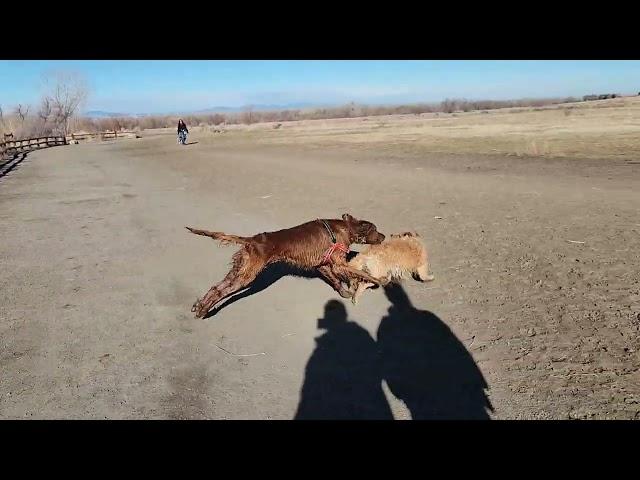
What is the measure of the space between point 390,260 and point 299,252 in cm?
147

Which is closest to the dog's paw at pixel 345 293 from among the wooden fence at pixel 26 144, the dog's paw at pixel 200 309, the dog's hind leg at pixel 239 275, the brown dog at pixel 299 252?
the brown dog at pixel 299 252

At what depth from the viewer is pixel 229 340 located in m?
5.10

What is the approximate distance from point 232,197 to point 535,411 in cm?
1178

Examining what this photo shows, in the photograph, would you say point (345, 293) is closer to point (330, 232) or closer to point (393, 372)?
point (330, 232)

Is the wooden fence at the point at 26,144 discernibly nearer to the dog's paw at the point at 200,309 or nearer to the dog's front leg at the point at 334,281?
the dog's paw at the point at 200,309

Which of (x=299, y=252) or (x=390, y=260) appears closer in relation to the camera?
(x=299, y=252)

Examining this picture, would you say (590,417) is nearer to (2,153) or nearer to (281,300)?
(281,300)

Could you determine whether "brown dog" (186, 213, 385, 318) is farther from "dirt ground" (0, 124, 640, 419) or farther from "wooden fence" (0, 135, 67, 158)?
"wooden fence" (0, 135, 67, 158)

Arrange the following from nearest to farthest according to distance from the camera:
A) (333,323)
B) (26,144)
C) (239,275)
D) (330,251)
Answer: (239,275) → (333,323) → (330,251) → (26,144)

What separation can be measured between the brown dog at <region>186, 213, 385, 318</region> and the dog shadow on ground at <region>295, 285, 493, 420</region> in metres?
0.71

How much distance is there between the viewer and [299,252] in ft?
18.4

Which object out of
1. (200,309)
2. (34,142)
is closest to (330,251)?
(200,309)
